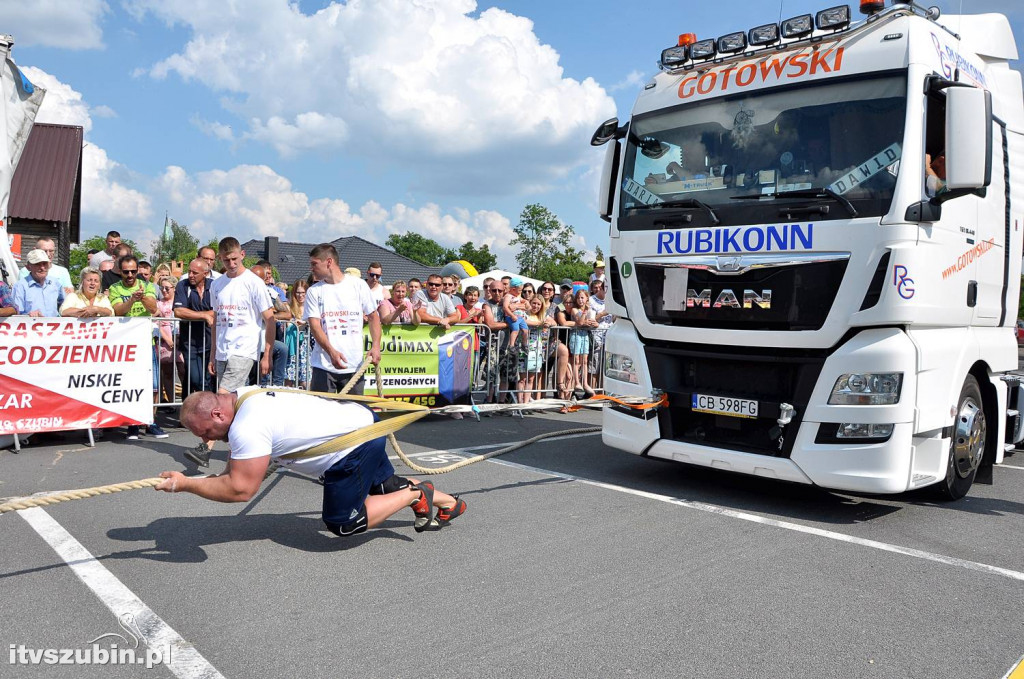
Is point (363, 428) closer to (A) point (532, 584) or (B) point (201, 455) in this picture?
(A) point (532, 584)

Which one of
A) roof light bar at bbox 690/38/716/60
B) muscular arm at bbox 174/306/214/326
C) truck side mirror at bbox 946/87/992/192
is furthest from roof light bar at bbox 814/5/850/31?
muscular arm at bbox 174/306/214/326

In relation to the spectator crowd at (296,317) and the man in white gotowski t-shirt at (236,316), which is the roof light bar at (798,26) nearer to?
the spectator crowd at (296,317)

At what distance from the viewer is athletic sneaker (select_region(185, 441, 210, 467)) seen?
6484mm

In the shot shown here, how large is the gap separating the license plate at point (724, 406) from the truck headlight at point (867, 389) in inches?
22.6

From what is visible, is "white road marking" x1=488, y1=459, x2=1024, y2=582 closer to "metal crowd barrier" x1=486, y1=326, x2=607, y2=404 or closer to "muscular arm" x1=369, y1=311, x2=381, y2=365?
"muscular arm" x1=369, y1=311, x2=381, y2=365

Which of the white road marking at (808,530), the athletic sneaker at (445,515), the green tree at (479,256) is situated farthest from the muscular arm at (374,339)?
the green tree at (479,256)

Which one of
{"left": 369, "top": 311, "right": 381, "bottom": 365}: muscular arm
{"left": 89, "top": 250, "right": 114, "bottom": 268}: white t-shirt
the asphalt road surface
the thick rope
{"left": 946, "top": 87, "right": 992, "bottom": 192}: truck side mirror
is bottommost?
the asphalt road surface

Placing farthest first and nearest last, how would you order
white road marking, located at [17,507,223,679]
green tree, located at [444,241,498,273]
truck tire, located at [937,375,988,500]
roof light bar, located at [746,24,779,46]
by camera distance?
green tree, located at [444,241,498,273], roof light bar, located at [746,24,779,46], truck tire, located at [937,375,988,500], white road marking, located at [17,507,223,679]

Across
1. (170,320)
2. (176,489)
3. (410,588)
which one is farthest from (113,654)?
(170,320)

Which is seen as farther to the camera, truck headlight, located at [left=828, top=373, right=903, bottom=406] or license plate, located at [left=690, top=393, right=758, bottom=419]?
license plate, located at [left=690, top=393, right=758, bottom=419]

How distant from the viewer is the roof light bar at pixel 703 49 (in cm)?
634

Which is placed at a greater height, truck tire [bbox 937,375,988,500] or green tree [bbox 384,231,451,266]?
green tree [bbox 384,231,451,266]

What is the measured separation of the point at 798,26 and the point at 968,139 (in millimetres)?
1591

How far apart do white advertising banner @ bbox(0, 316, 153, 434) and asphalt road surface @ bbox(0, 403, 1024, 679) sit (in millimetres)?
1340
